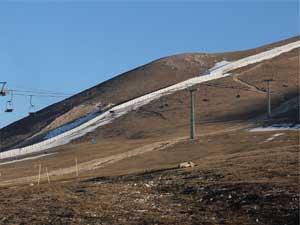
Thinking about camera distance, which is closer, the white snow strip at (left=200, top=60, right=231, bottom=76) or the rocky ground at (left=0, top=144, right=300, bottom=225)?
the rocky ground at (left=0, top=144, right=300, bottom=225)

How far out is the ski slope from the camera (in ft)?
404

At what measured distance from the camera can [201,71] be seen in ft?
608

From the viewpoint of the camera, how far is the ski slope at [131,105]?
123000 mm

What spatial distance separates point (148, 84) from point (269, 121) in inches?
3125

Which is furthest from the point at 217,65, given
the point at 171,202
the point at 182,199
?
the point at 171,202

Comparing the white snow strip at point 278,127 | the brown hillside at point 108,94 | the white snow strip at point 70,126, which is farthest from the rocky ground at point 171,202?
the brown hillside at point 108,94

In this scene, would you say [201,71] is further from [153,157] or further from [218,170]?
[218,170]

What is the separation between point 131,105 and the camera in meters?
148

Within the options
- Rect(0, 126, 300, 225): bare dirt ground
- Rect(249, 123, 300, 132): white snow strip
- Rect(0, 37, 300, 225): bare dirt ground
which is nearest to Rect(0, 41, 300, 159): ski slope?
Rect(0, 37, 300, 225): bare dirt ground

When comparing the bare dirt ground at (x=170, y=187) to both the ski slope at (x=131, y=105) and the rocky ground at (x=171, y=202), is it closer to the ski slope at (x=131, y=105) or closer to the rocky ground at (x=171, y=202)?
the rocky ground at (x=171, y=202)

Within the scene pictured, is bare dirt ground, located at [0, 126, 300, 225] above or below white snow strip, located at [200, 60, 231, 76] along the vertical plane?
below

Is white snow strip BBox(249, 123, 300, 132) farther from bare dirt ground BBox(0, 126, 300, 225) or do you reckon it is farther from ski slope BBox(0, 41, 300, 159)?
bare dirt ground BBox(0, 126, 300, 225)

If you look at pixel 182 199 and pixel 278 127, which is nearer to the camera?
pixel 182 199

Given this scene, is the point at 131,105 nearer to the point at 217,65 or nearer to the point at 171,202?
the point at 217,65
